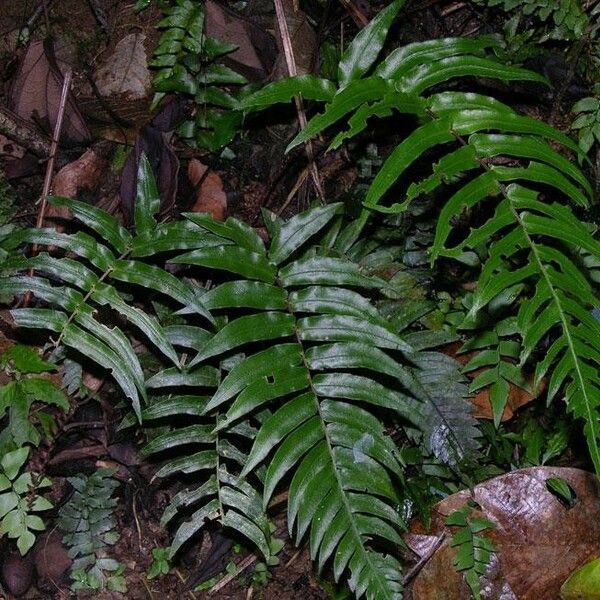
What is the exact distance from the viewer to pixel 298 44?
12.2 ft

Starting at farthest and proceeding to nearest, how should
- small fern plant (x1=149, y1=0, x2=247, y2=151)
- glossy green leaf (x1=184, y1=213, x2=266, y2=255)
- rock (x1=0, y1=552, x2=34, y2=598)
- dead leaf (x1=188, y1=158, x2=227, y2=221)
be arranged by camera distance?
dead leaf (x1=188, y1=158, x2=227, y2=221), small fern plant (x1=149, y1=0, x2=247, y2=151), rock (x1=0, y1=552, x2=34, y2=598), glossy green leaf (x1=184, y1=213, x2=266, y2=255)

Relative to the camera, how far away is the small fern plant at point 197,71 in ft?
12.1

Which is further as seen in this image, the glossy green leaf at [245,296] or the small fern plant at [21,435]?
the small fern plant at [21,435]

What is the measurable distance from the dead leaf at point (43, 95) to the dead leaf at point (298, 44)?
99cm

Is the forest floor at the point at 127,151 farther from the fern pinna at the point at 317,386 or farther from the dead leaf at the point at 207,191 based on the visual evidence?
the fern pinna at the point at 317,386

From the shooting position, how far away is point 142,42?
385cm

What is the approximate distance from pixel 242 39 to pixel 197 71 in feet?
0.95

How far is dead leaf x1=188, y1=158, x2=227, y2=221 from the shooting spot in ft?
12.4

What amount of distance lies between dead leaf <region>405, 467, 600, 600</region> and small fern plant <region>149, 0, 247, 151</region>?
2000mm

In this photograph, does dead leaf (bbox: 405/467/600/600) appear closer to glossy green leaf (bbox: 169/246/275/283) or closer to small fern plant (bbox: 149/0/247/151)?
glossy green leaf (bbox: 169/246/275/283)

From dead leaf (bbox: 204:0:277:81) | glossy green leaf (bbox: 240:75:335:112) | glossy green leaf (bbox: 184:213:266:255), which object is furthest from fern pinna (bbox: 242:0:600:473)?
dead leaf (bbox: 204:0:277:81)

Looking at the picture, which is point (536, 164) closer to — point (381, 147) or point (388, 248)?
point (388, 248)

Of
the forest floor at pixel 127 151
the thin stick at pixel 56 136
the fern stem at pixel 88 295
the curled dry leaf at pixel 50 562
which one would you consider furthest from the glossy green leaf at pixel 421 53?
the curled dry leaf at pixel 50 562

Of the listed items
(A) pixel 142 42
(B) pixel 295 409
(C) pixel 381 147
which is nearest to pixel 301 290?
(B) pixel 295 409
